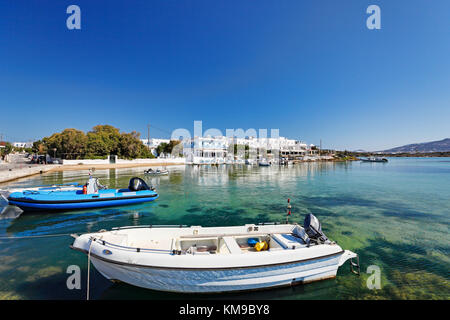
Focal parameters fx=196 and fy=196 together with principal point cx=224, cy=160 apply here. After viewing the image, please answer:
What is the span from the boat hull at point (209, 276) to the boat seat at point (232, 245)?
2.15 ft

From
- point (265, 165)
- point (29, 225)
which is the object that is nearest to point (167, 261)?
point (29, 225)

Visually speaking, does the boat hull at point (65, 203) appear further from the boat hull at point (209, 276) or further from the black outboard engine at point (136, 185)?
the boat hull at point (209, 276)

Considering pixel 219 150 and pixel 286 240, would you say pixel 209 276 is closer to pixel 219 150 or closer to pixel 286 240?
pixel 286 240

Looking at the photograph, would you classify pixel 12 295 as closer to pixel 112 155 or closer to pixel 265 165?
pixel 112 155

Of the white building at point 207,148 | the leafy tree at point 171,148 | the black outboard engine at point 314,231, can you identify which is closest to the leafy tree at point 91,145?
the leafy tree at point 171,148

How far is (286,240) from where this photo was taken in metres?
6.57

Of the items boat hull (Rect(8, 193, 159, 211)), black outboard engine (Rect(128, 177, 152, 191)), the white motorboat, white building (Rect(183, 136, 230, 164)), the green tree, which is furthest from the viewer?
white building (Rect(183, 136, 230, 164))

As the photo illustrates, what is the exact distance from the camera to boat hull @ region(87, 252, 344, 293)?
497cm

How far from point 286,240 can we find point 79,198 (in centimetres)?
1342

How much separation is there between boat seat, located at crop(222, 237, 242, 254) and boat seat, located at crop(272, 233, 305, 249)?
1.50m

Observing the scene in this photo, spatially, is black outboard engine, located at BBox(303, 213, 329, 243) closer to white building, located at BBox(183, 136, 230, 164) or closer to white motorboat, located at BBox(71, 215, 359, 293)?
white motorboat, located at BBox(71, 215, 359, 293)

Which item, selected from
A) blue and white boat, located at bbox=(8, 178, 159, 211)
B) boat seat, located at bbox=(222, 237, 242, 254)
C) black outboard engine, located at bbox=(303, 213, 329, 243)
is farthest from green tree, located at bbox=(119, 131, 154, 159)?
black outboard engine, located at bbox=(303, 213, 329, 243)

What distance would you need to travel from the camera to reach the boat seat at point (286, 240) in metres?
6.15

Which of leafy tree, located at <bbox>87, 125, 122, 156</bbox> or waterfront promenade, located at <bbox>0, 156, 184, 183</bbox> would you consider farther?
leafy tree, located at <bbox>87, 125, 122, 156</bbox>
